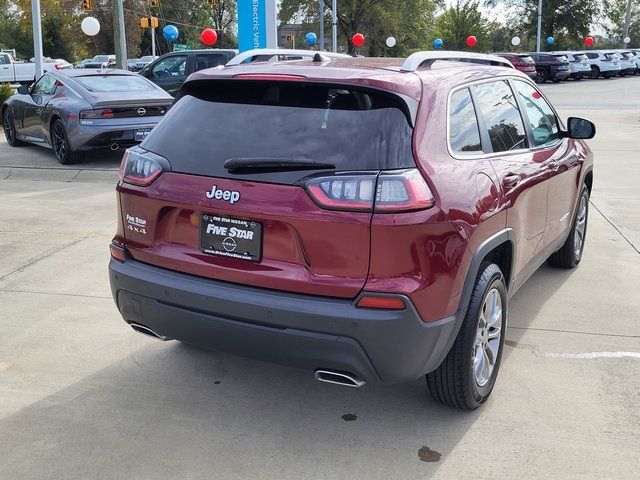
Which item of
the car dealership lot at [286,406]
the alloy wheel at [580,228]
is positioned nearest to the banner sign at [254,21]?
the car dealership lot at [286,406]

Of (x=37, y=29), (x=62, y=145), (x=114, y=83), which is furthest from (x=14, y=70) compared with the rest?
(x=62, y=145)

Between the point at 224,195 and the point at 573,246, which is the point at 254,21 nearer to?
the point at 573,246

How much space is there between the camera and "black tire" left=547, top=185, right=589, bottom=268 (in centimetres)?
575

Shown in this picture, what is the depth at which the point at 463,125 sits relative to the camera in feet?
11.8

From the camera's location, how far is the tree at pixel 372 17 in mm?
53312

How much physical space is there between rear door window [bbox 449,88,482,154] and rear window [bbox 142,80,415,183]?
42cm

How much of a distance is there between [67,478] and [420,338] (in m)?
1.64

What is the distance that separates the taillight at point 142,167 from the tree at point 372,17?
169 ft

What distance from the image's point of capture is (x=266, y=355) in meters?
3.16

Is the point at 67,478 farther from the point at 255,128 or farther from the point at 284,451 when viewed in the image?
the point at 255,128

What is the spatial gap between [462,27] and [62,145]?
6035 cm

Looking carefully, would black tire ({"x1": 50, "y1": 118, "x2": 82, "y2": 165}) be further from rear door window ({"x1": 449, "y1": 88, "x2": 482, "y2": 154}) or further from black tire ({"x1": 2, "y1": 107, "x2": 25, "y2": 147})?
rear door window ({"x1": 449, "y1": 88, "x2": 482, "y2": 154})

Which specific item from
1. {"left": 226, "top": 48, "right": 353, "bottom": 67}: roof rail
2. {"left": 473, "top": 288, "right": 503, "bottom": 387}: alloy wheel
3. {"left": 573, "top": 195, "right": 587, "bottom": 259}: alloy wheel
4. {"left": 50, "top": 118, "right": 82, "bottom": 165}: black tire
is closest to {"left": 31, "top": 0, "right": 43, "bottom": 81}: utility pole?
{"left": 50, "top": 118, "right": 82, "bottom": 165}: black tire

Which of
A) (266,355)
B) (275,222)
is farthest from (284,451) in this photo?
(275,222)
